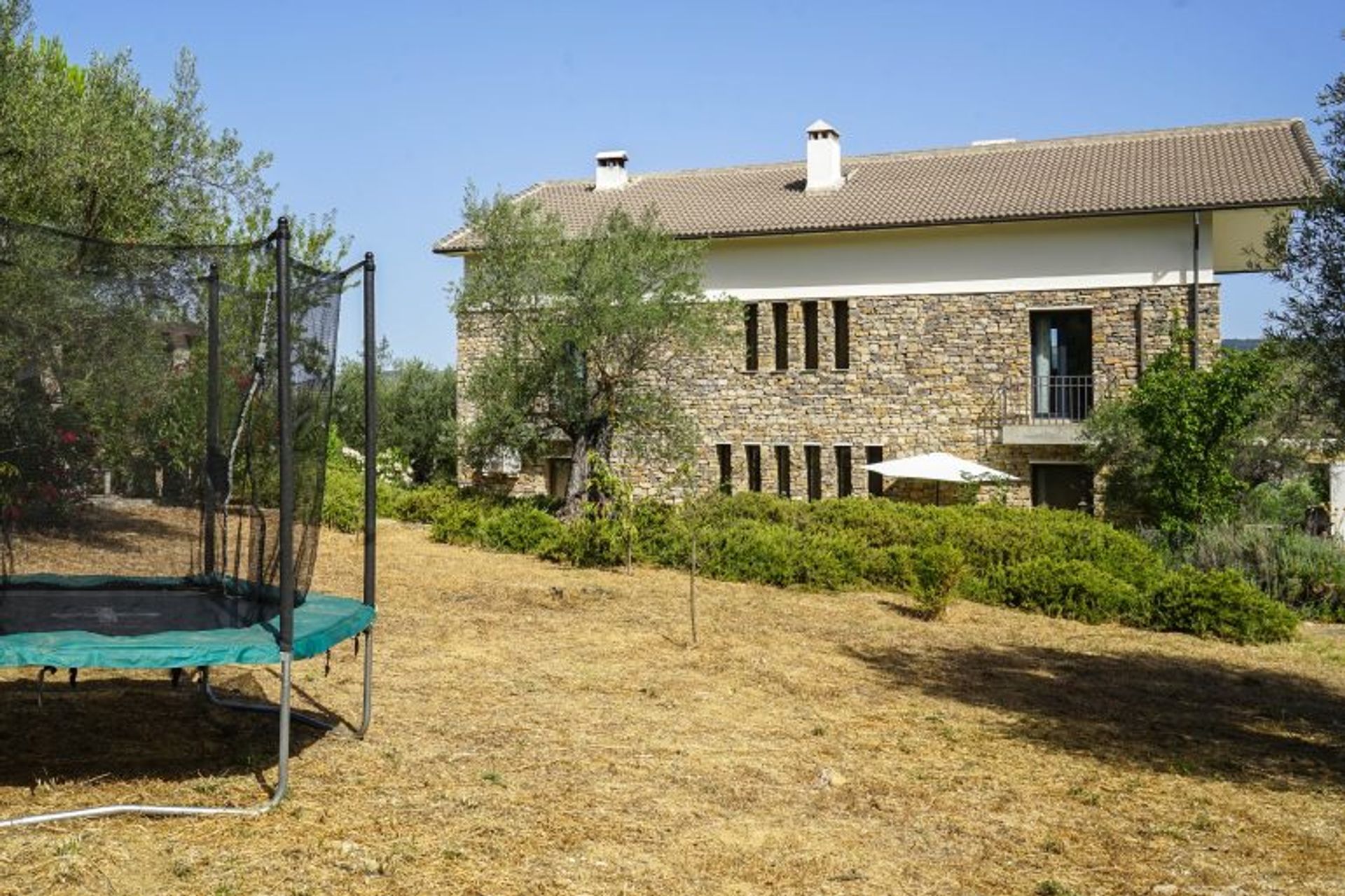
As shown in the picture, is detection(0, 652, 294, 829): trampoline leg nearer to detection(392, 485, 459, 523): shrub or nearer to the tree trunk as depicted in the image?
the tree trunk

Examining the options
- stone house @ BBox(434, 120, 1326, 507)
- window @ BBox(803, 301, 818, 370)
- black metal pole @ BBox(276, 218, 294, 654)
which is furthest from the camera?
window @ BBox(803, 301, 818, 370)

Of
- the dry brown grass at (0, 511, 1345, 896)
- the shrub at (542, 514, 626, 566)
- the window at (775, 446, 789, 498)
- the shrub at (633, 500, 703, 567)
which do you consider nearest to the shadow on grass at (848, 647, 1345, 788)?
the dry brown grass at (0, 511, 1345, 896)

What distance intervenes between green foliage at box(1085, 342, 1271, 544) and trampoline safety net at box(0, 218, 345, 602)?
14.9 m

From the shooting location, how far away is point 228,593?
6625mm

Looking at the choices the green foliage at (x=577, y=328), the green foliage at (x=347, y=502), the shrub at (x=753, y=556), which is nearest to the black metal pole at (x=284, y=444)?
the shrub at (x=753, y=556)

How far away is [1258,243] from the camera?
2394cm

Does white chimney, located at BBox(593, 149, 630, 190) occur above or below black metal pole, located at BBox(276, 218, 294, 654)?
above

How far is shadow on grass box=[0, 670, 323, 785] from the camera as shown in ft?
20.1

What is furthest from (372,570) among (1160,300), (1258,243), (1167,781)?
(1258,243)

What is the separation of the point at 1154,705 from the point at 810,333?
56.6 feet

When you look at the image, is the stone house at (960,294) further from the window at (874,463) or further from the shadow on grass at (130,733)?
the shadow on grass at (130,733)

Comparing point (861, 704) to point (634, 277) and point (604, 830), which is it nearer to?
point (604, 830)

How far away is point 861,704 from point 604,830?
3.29m

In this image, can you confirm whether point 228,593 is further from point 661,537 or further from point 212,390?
point 661,537
